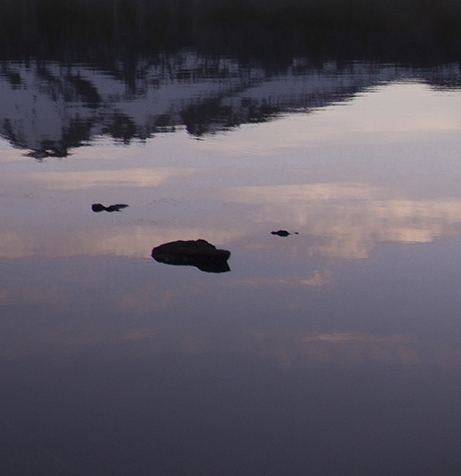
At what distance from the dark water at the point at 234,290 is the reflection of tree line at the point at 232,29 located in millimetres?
24413

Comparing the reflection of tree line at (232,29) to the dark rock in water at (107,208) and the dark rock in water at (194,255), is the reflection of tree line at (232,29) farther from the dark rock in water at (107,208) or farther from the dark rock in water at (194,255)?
the dark rock in water at (194,255)

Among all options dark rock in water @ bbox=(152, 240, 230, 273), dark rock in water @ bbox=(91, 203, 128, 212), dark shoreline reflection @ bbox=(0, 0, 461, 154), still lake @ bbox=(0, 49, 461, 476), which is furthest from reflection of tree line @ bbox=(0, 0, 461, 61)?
dark rock in water @ bbox=(152, 240, 230, 273)

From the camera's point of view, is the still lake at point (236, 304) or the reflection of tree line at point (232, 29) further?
the reflection of tree line at point (232, 29)

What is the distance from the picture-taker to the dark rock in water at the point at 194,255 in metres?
14.5

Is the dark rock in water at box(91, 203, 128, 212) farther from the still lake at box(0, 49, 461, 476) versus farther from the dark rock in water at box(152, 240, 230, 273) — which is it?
the dark rock in water at box(152, 240, 230, 273)

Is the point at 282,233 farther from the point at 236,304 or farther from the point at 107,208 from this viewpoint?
the point at 107,208

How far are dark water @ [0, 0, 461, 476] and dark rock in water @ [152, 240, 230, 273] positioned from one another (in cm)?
5

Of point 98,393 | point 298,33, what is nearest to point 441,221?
point 98,393

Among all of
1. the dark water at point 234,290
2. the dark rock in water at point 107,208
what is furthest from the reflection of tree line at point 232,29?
the dark rock in water at point 107,208

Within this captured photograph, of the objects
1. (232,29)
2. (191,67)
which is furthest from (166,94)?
(232,29)

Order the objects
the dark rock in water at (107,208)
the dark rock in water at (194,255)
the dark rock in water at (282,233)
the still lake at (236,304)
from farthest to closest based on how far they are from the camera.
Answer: the dark rock in water at (107,208)
the dark rock in water at (282,233)
the dark rock in water at (194,255)
the still lake at (236,304)

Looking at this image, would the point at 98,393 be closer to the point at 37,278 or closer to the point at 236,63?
the point at 37,278

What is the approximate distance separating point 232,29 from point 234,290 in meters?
60.0

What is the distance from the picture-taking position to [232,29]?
71.4 m
